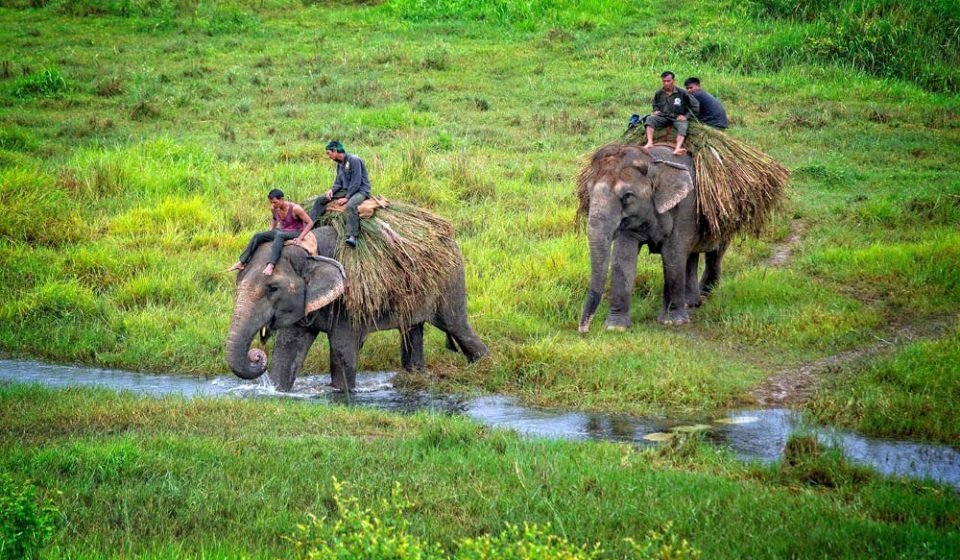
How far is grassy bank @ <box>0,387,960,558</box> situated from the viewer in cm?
724

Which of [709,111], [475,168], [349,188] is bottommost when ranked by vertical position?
[475,168]

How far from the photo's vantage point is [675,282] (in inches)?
560

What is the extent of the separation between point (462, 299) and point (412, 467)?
416 cm

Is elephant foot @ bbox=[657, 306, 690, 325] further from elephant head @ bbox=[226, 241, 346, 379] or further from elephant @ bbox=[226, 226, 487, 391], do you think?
elephant head @ bbox=[226, 241, 346, 379]

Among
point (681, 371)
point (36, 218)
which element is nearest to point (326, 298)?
point (681, 371)

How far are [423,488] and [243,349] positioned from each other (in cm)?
348

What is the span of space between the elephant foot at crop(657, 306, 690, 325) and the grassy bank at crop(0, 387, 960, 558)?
4.67 m

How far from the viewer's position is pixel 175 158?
60.8ft

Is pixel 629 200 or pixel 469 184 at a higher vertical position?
pixel 629 200

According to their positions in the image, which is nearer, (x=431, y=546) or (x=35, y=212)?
(x=431, y=546)

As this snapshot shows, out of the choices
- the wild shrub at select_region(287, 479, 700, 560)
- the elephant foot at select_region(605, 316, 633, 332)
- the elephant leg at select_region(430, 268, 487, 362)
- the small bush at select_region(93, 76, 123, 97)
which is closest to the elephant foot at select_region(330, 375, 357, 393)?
the elephant leg at select_region(430, 268, 487, 362)

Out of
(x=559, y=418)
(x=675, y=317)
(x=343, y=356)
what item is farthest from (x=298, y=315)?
(x=675, y=317)

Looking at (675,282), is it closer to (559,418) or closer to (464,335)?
(464,335)

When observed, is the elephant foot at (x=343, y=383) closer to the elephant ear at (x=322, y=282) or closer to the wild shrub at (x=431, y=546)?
the elephant ear at (x=322, y=282)
